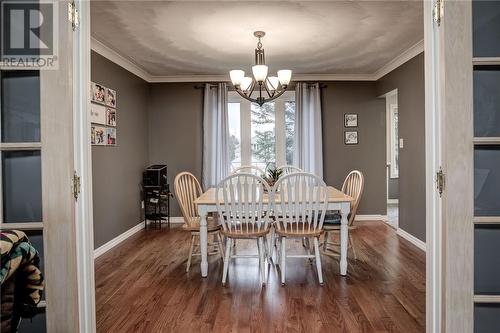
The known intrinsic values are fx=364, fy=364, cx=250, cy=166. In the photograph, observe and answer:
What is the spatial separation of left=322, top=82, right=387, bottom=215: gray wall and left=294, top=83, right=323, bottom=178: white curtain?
0.60ft

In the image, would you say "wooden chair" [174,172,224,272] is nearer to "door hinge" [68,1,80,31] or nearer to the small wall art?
the small wall art

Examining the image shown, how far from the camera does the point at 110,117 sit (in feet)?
15.1

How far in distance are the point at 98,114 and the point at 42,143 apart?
3.02 m

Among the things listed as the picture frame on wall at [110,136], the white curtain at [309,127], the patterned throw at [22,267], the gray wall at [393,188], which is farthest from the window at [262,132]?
the patterned throw at [22,267]

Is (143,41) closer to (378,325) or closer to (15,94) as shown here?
(15,94)

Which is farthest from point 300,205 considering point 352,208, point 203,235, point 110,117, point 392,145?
point 392,145

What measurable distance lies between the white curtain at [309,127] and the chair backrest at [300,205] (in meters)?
2.80

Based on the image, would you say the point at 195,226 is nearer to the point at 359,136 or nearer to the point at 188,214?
the point at 188,214

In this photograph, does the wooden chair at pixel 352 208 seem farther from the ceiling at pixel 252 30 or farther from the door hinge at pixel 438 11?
the door hinge at pixel 438 11

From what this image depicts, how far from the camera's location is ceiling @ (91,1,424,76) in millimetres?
3238

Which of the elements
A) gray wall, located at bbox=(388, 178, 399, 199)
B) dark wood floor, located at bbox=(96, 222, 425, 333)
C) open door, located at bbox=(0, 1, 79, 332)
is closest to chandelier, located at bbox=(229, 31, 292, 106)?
dark wood floor, located at bbox=(96, 222, 425, 333)

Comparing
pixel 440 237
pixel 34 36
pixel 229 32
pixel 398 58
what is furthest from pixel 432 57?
pixel 398 58

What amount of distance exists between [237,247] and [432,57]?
3.48 m

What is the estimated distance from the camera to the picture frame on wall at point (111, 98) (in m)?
4.50
